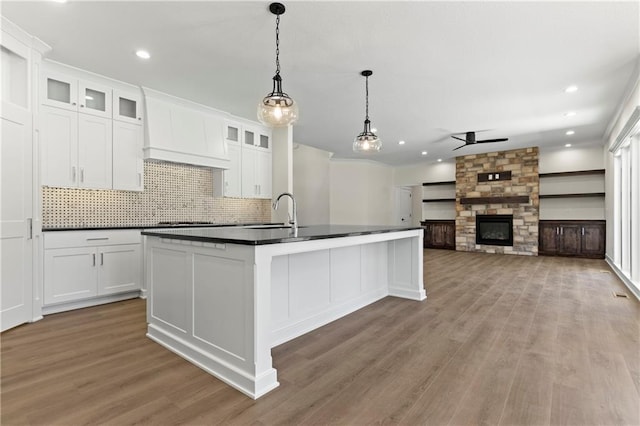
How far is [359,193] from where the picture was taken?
10000 millimetres

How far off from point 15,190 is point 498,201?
925 cm

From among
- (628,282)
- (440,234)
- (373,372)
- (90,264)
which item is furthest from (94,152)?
(440,234)

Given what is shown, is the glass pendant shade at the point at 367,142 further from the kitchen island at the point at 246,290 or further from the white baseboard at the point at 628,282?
the white baseboard at the point at 628,282

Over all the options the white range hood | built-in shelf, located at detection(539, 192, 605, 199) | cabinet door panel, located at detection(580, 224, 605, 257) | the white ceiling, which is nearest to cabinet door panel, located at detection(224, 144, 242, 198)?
the white range hood

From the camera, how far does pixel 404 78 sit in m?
3.94

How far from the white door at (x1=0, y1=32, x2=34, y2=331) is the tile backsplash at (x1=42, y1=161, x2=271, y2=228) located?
0.65 meters

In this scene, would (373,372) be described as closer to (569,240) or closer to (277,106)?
(277,106)

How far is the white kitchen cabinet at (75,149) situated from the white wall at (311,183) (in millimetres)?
4130

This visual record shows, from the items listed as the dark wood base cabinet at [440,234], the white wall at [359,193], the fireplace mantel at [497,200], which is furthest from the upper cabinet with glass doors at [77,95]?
the fireplace mantel at [497,200]

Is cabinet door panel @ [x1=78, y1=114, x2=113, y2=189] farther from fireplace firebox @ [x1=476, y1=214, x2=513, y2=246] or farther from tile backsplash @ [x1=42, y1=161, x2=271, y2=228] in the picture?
Answer: fireplace firebox @ [x1=476, y1=214, x2=513, y2=246]

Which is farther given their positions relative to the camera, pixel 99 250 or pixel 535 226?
pixel 535 226

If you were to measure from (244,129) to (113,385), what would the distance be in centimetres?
454

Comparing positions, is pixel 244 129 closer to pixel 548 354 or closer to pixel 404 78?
pixel 404 78

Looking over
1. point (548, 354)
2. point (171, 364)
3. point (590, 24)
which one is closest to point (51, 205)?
point (171, 364)
